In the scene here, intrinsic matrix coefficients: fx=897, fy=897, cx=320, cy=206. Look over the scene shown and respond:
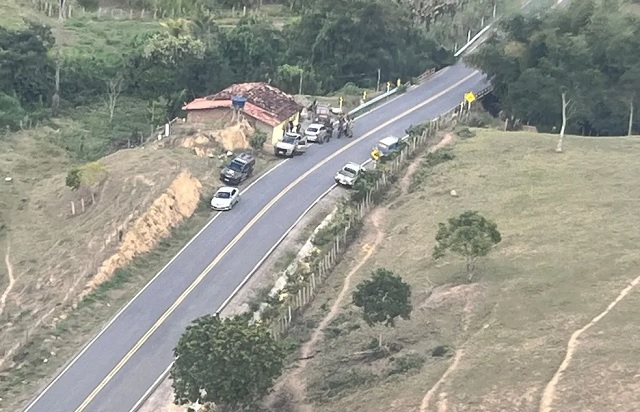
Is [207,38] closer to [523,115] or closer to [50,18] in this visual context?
[50,18]

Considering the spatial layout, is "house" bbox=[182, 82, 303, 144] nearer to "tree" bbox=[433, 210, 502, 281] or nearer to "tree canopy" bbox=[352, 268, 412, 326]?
"tree" bbox=[433, 210, 502, 281]

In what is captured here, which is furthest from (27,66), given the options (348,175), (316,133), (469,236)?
(469,236)

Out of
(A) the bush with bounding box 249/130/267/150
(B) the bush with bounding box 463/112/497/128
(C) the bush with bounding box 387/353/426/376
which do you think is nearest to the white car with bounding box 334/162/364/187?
(A) the bush with bounding box 249/130/267/150

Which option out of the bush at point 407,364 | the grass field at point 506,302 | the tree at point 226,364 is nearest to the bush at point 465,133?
the grass field at point 506,302

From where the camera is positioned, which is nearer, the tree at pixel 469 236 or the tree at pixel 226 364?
the tree at pixel 226 364

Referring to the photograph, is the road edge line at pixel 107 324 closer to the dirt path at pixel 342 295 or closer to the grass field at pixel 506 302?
the grass field at pixel 506 302

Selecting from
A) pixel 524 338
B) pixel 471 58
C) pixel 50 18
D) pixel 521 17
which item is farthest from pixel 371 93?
pixel 524 338
